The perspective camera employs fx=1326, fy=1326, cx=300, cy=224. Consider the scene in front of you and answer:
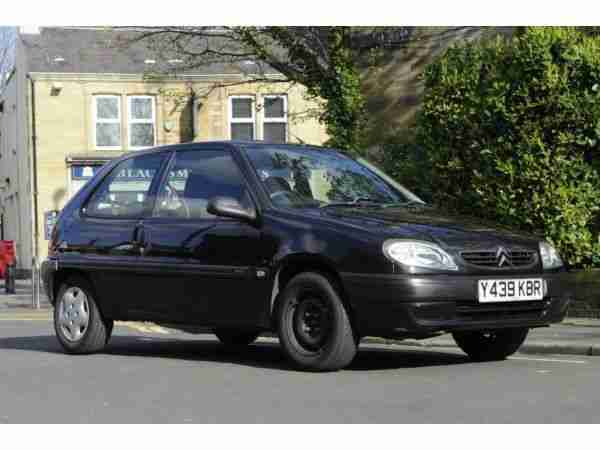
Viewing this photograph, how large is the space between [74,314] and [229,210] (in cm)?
227

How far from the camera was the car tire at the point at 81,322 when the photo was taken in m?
10.9

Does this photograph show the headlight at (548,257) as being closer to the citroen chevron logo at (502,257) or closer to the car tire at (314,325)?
the citroen chevron logo at (502,257)

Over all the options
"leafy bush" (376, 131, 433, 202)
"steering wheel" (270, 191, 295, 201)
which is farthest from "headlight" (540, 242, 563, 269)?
"leafy bush" (376, 131, 433, 202)

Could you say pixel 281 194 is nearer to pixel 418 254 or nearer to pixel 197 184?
pixel 197 184

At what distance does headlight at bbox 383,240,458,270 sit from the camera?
28.6ft

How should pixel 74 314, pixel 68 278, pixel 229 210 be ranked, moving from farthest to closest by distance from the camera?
1. pixel 68 278
2. pixel 74 314
3. pixel 229 210

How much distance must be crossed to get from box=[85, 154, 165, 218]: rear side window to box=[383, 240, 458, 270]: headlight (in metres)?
2.54

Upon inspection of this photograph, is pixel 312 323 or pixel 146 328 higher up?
pixel 312 323

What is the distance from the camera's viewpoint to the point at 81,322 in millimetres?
10984

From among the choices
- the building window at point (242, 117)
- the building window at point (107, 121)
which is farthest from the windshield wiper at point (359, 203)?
the building window at point (242, 117)

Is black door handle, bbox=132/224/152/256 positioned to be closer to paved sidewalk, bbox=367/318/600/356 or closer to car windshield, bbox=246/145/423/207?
car windshield, bbox=246/145/423/207

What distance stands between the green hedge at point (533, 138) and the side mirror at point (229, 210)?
6895 mm

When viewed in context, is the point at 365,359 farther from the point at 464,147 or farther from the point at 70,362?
the point at 464,147

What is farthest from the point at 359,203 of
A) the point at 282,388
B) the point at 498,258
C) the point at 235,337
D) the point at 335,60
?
the point at 335,60
